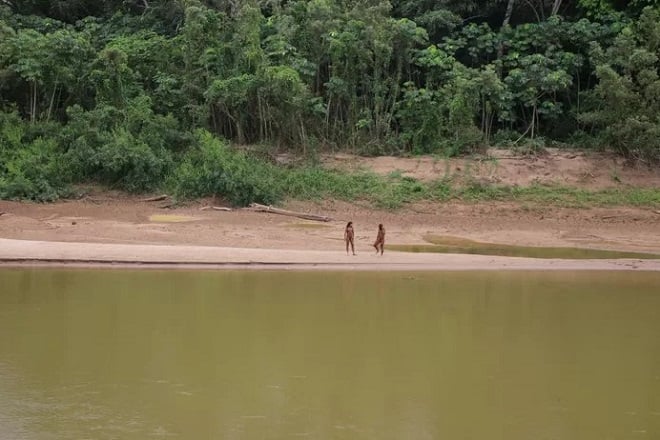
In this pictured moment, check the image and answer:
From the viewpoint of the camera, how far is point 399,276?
54.2 feet

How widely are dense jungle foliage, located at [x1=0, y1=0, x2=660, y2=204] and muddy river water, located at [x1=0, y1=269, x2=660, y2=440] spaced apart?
9429mm

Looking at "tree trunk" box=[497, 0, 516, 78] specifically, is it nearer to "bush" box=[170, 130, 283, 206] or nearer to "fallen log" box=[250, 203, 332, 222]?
"bush" box=[170, 130, 283, 206]

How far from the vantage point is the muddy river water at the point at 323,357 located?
7.67 m

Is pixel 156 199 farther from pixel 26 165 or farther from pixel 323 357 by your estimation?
pixel 323 357

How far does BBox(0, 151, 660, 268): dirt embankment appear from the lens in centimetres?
1970

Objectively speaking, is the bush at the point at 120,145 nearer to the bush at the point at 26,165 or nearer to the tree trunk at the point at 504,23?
the bush at the point at 26,165

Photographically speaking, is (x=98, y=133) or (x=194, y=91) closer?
(x=98, y=133)

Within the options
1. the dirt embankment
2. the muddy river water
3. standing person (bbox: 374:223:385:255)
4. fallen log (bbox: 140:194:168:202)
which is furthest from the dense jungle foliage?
the muddy river water

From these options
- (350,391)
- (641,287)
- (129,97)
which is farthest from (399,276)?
(129,97)

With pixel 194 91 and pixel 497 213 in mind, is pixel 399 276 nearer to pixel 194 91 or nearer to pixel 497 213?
pixel 497 213

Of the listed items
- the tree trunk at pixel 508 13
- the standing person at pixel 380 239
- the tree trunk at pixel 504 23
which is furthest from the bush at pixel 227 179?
the tree trunk at pixel 508 13

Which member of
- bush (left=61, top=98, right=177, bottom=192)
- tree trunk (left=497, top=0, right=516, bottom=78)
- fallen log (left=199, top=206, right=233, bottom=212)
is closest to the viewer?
fallen log (left=199, top=206, right=233, bottom=212)

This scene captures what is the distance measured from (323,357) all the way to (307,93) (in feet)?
57.3

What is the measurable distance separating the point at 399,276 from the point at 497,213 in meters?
8.20
